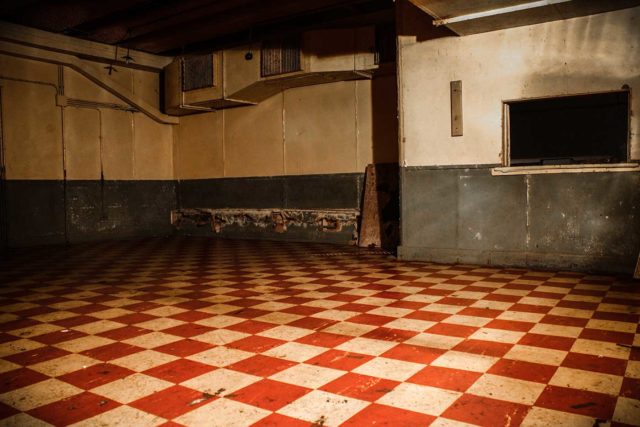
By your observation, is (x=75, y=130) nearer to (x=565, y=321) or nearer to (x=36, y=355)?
(x=36, y=355)

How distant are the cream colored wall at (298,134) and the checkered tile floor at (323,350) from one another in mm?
3546

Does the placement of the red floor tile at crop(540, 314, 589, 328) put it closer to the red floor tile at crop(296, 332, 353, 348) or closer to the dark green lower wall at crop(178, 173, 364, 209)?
the red floor tile at crop(296, 332, 353, 348)

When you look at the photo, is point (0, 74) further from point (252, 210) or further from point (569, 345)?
point (569, 345)

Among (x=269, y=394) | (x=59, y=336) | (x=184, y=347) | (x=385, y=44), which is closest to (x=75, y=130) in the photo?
(x=385, y=44)

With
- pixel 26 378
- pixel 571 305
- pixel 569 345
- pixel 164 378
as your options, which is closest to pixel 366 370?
pixel 164 378

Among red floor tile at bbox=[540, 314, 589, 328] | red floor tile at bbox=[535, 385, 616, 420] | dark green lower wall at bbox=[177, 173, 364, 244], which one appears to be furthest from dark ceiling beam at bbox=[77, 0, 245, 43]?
red floor tile at bbox=[535, 385, 616, 420]

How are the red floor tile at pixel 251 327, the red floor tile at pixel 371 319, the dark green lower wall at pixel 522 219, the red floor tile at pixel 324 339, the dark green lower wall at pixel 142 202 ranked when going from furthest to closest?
1. the dark green lower wall at pixel 142 202
2. the dark green lower wall at pixel 522 219
3. the red floor tile at pixel 371 319
4. the red floor tile at pixel 251 327
5. the red floor tile at pixel 324 339

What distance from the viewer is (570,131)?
30.0 ft

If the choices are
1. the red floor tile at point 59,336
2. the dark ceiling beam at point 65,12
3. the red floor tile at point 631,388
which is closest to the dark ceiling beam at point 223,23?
the dark ceiling beam at point 65,12

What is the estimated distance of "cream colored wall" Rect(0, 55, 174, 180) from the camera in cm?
874

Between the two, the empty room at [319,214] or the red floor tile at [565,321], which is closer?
the empty room at [319,214]

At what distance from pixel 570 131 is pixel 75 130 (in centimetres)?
974

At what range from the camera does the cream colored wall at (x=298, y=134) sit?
325 inches

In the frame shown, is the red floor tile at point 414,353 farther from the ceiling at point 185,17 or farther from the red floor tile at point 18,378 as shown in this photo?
the ceiling at point 185,17
